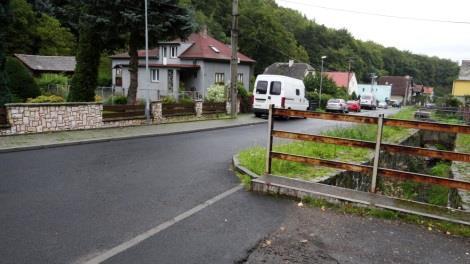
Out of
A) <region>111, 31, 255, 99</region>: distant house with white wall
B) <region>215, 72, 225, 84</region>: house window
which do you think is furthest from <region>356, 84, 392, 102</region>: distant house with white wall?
<region>215, 72, 225, 84</region>: house window

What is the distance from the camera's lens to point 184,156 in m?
11.0

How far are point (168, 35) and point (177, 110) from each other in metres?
4.14

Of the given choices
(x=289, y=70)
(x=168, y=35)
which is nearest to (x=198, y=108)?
(x=168, y=35)

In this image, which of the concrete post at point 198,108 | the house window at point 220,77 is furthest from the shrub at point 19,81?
the house window at point 220,77

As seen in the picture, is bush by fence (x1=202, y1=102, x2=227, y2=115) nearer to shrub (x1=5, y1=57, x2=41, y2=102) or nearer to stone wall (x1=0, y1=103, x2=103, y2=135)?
stone wall (x1=0, y1=103, x2=103, y2=135)

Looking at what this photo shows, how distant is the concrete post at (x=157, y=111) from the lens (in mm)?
19973

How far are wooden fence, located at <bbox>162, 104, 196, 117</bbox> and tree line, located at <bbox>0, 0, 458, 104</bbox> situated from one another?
2645 mm

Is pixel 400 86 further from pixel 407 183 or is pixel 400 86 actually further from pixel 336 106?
pixel 407 183

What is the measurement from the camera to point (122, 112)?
59.6ft

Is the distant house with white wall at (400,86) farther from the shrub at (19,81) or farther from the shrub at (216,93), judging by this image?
the shrub at (19,81)

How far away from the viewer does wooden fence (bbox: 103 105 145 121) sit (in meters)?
17.4

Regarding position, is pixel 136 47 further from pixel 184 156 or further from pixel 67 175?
pixel 67 175

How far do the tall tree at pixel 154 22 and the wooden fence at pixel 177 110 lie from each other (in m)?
2.73

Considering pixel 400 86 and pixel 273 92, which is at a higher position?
pixel 400 86
